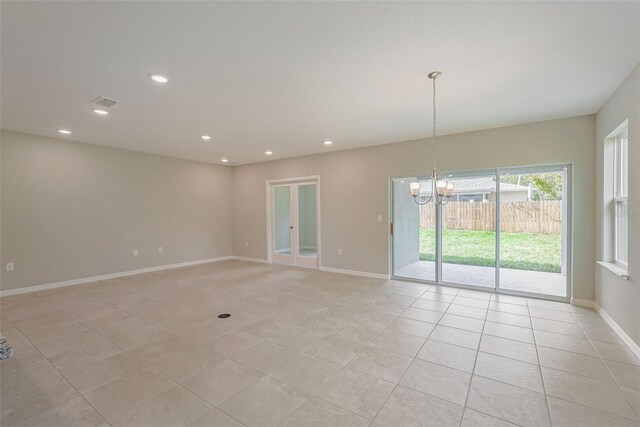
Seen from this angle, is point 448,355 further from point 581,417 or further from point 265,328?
point 265,328

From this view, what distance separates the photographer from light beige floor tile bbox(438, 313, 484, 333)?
3.29 m

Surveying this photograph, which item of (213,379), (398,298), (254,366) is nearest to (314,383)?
(254,366)

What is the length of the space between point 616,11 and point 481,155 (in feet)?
9.59

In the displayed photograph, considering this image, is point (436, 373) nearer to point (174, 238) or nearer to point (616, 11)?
point (616, 11)

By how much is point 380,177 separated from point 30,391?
213 inches

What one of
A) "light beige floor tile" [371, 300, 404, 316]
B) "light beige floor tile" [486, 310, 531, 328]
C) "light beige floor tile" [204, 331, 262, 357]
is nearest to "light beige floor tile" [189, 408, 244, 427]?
"light beige floor tile" [204, 331, 262, 357]

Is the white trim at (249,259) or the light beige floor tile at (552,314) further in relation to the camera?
the white trim at (249,259)

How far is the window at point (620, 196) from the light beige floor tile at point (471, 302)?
158 cm

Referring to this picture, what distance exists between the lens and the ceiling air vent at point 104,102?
3324mm

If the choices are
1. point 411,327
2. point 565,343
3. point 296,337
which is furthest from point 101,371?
point 565,343

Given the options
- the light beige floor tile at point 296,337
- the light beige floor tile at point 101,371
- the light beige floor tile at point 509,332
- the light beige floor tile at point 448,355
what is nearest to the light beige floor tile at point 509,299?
the light beige floor tile at point 509,332

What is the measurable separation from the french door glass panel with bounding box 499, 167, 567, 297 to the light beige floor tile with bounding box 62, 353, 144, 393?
5283 millimetres

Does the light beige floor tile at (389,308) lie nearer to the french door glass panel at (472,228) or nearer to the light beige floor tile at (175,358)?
the french door glass panel at (472,228)

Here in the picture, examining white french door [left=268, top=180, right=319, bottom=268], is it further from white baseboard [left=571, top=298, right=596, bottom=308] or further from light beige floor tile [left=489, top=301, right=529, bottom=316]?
white baseboard [left=571, top=298, right=596, bottom=308]
